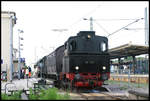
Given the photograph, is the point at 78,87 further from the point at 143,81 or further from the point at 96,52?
the point at 143,81

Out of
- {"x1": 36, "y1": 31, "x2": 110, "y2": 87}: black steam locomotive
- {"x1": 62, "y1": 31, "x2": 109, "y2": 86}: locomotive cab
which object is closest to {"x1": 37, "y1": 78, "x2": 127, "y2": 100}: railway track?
{"x1": 36, "y1": 31, "x2": 110, "y2": 87}: black steam locomotive

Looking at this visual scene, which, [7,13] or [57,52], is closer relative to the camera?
[57,52]

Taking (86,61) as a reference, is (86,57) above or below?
above

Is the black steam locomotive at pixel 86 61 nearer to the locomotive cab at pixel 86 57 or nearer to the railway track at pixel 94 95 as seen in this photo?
the locomotive cab at pixel 86 57

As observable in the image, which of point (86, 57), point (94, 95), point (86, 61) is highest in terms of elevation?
point (86, 57)

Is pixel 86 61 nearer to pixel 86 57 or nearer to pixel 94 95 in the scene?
pixel 86 57

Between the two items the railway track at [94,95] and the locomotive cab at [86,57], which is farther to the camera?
the locomotive cab at [86,57]

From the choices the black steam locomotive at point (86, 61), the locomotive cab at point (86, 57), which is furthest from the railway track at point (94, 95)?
the locomotive cab at point (86, 57)

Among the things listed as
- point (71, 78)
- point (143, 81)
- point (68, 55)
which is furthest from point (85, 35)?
point (143, 81)

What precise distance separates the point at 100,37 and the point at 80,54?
1960mm

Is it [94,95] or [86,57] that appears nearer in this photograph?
[94,95]

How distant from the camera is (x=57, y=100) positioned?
9.76 m

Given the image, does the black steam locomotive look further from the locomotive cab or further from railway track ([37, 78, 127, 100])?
railway track ([37, 78, 127, 100])

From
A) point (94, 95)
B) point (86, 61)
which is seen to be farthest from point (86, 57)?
point (94, 95)
